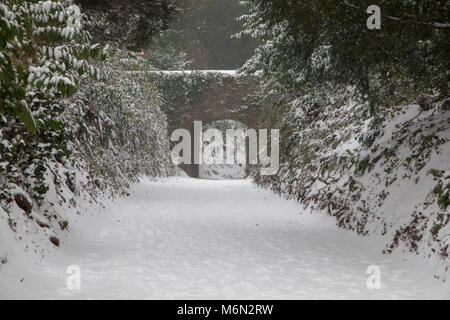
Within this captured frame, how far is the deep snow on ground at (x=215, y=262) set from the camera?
4.52 m

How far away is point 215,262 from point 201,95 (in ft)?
62.4

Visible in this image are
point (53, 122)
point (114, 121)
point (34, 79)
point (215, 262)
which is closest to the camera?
point (34, 79)

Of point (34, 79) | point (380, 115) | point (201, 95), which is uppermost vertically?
point (201, 95)

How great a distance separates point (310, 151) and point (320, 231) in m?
3.31

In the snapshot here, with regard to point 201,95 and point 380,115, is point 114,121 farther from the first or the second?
point 201,95

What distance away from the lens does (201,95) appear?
24.2 metres

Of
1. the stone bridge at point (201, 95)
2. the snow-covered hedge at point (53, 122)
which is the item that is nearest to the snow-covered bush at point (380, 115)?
the snow-covered hedge at point (53, 122)

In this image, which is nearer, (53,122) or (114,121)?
(53,122)

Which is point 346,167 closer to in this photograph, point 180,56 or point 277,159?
point 277,159

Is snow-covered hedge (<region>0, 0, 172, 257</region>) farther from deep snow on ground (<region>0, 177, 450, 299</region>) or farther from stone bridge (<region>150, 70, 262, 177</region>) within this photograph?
stone bridge (<region>150, 70, 262, 177</region>)

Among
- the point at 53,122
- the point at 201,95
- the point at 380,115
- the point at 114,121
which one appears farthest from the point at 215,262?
the point at 201,95

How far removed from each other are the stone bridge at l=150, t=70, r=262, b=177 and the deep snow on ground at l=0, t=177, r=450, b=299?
15.0 metres

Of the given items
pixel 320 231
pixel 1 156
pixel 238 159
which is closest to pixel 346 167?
pixel 320 231

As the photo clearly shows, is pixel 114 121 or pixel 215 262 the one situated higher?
A: pixel 114 121
